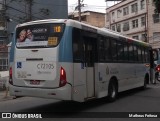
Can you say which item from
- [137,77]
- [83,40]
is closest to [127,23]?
[137,77]

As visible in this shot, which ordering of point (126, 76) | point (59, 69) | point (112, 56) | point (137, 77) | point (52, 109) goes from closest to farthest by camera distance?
point (59, 69), point (52, 109), point (112, 56), point (126, 76), point (137, 77)

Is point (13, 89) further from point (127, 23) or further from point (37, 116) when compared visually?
point (127, 23)

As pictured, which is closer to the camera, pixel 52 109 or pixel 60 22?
pixel 60 22

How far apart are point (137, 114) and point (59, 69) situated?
9.39ft

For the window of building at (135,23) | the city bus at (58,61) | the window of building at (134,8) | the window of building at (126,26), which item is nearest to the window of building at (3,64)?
the city bus at (58,61)

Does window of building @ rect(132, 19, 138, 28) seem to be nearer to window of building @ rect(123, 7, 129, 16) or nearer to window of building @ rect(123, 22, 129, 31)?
window of building @ rect(123, 22, 129, 31)

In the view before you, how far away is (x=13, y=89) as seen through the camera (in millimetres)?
11727

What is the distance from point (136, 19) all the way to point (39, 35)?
183 ft

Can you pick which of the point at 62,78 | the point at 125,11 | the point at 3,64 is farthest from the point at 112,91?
the point at 125,11

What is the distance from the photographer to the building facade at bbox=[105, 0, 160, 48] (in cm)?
6003

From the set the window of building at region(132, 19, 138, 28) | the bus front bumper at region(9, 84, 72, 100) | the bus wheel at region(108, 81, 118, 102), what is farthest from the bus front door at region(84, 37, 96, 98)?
the window of building at region(132, 19, 138, 28)

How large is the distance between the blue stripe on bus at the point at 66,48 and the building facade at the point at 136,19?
Answer: 149 feet

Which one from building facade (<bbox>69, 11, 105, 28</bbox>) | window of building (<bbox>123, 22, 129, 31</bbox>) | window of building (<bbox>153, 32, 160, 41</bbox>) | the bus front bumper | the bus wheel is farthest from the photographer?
building facade (<bbox>69, 11, 105, 28</bbox>)

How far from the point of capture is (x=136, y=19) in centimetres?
6581
